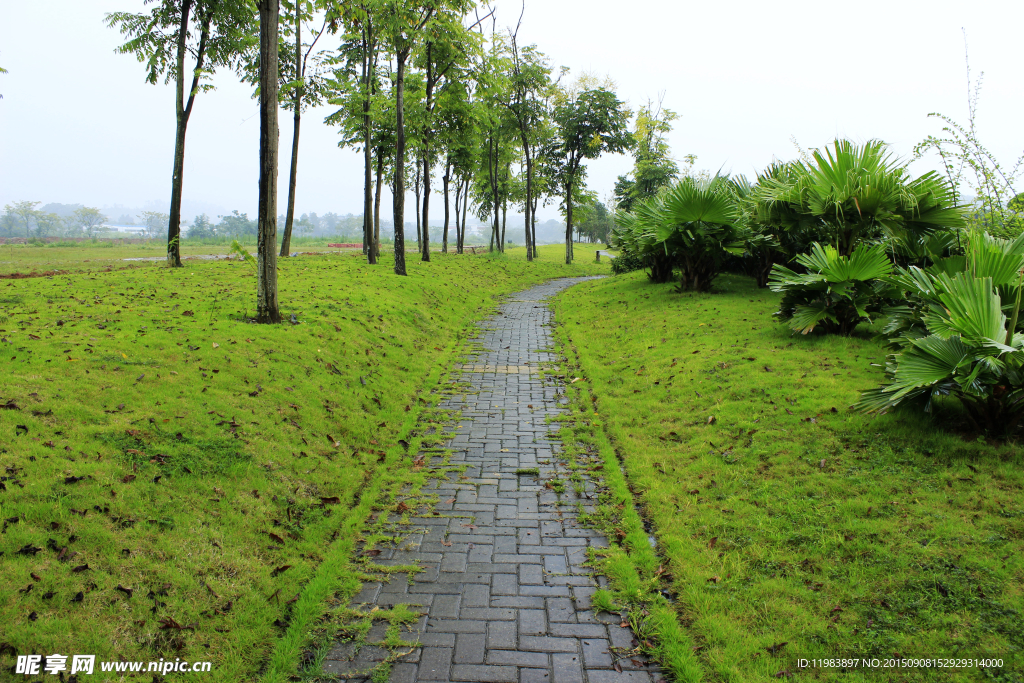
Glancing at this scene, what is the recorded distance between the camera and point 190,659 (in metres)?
3.02

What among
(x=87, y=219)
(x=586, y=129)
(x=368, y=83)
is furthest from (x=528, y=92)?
(x=87, y=219)

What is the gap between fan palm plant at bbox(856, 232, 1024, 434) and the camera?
439cm

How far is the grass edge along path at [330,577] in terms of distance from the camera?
10.3 feet

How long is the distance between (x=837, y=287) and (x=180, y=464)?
847cm

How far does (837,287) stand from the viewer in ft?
26.8

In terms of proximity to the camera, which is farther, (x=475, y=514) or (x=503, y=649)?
(x=475, y=514)

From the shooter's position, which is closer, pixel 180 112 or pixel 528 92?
pixel 180 112

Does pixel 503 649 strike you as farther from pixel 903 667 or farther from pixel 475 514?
pixel 903 667

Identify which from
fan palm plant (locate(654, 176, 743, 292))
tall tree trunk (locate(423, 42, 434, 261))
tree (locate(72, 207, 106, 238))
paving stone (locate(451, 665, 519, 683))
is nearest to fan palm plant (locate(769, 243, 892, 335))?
fan palm plant (locate(654, 176, 743, 292))

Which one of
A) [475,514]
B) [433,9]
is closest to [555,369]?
[475,514]

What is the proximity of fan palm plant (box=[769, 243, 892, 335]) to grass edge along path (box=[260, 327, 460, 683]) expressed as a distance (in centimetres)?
618

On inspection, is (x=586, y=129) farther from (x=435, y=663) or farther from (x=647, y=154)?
(x=435, y=663)

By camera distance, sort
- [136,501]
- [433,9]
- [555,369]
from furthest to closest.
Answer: [433,9], [555,369], [136,501]

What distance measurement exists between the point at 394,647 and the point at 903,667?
9.12ft
